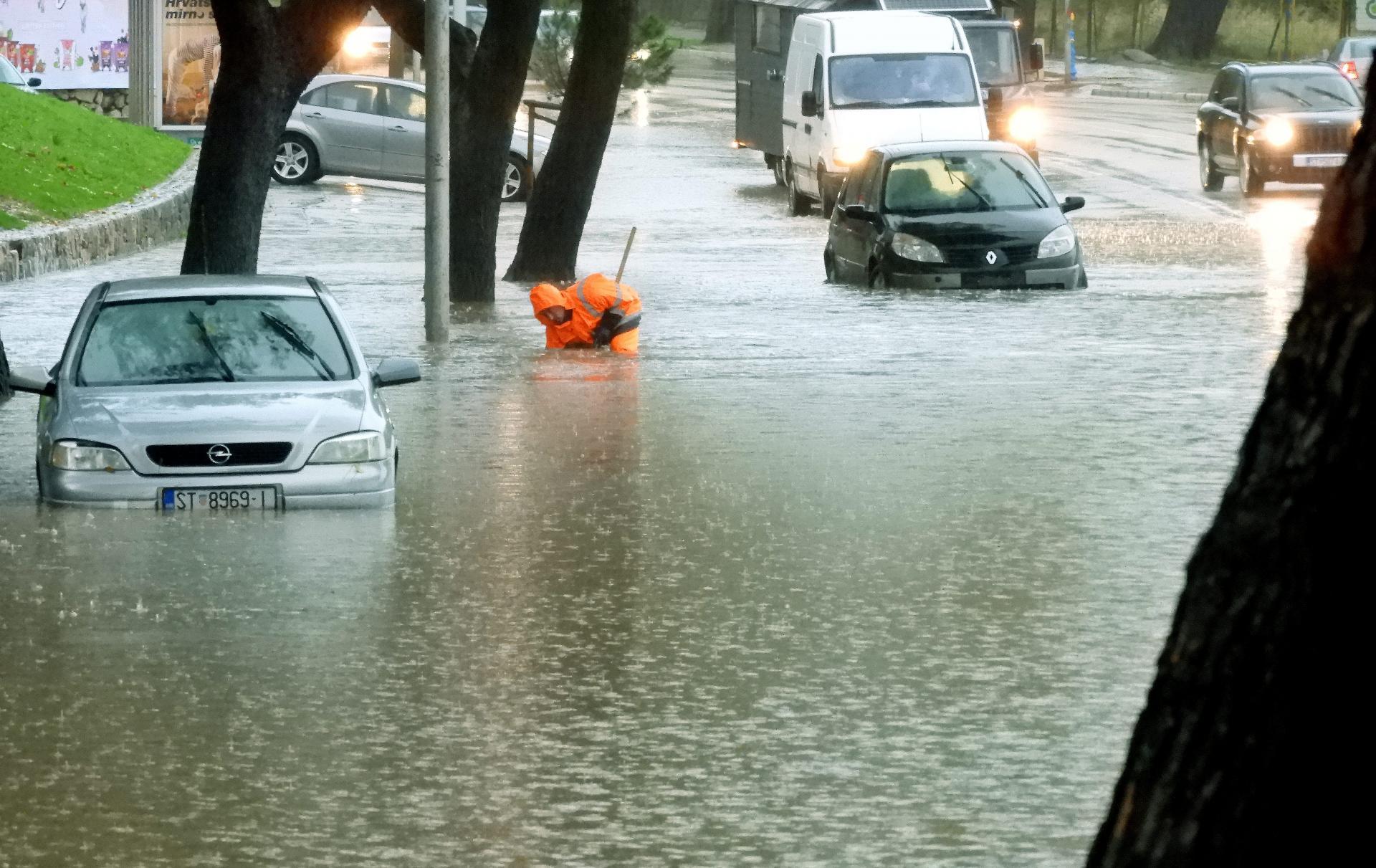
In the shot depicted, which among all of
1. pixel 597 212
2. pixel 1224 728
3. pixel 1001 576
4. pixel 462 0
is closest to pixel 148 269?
pixel 597 212

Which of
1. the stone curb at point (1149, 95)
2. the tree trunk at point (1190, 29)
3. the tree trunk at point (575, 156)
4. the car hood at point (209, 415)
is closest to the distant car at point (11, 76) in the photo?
the tree trunk at point (575, 156)

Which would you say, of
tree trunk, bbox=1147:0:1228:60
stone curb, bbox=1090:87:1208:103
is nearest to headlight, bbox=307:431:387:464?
stone curb, bbox=1090:87:1208:103

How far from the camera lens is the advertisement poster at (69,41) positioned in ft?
126

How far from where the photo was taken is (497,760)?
734cm

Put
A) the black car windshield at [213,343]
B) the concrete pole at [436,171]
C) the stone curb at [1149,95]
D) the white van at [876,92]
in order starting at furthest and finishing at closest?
the stone curb at [1149,95] < the white van at [876,92] < the concrete pole at [436,171] < the black car windshield at [213,343]

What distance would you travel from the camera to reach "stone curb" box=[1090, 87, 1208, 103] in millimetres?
57781

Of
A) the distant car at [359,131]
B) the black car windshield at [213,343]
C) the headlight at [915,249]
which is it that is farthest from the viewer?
the distant car at [359,131]

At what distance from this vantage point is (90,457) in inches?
460

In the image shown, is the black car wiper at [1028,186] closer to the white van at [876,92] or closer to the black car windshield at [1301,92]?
the white van at [876,92]

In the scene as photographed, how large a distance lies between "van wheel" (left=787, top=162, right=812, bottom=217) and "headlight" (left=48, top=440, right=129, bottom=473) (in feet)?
77.7

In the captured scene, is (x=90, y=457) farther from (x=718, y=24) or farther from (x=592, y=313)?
(x=718, y=24)

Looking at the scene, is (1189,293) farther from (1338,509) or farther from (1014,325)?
(1338,509)

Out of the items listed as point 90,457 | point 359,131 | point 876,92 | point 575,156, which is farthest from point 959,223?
point 359,131

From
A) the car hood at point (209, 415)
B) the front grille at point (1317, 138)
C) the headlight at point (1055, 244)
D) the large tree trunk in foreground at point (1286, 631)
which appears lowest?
the headlight at point (1055, 244)
